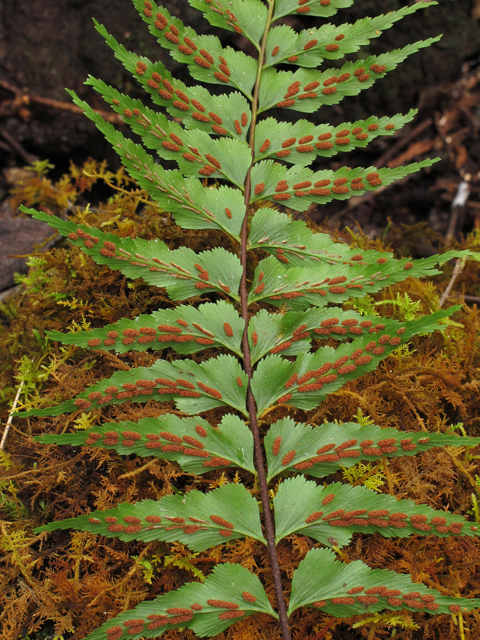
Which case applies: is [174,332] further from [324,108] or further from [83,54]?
[83,54]

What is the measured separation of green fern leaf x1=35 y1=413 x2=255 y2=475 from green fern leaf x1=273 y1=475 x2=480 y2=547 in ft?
0.69

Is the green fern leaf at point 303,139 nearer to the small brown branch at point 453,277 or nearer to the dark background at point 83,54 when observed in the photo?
the small brown branch at point 453,277

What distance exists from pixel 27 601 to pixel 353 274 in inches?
76.9

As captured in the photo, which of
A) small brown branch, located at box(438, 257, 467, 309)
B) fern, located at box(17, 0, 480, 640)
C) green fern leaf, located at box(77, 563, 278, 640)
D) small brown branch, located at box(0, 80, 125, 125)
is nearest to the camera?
green fern leaf, located at box(77, 563, 278, 640)

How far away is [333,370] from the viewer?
2025 millimetres

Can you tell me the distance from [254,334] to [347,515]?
0.82 m

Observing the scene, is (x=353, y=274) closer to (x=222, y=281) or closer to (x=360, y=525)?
(x=222, y=281)

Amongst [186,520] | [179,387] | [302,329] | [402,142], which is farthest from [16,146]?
[186,520]

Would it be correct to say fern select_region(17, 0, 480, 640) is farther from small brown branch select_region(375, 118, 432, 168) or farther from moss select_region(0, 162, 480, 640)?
small brown branch select_region(375, 118, 432, 168)

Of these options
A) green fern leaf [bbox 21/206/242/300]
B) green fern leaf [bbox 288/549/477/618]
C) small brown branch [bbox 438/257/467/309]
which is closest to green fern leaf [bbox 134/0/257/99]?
green fern leaf [bbox 21/206/242/300]

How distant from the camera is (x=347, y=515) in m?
1.88

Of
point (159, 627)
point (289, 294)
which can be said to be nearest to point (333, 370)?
point (289, 294)

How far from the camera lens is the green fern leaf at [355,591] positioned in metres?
1.80

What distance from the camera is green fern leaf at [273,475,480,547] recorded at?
1.85 m
